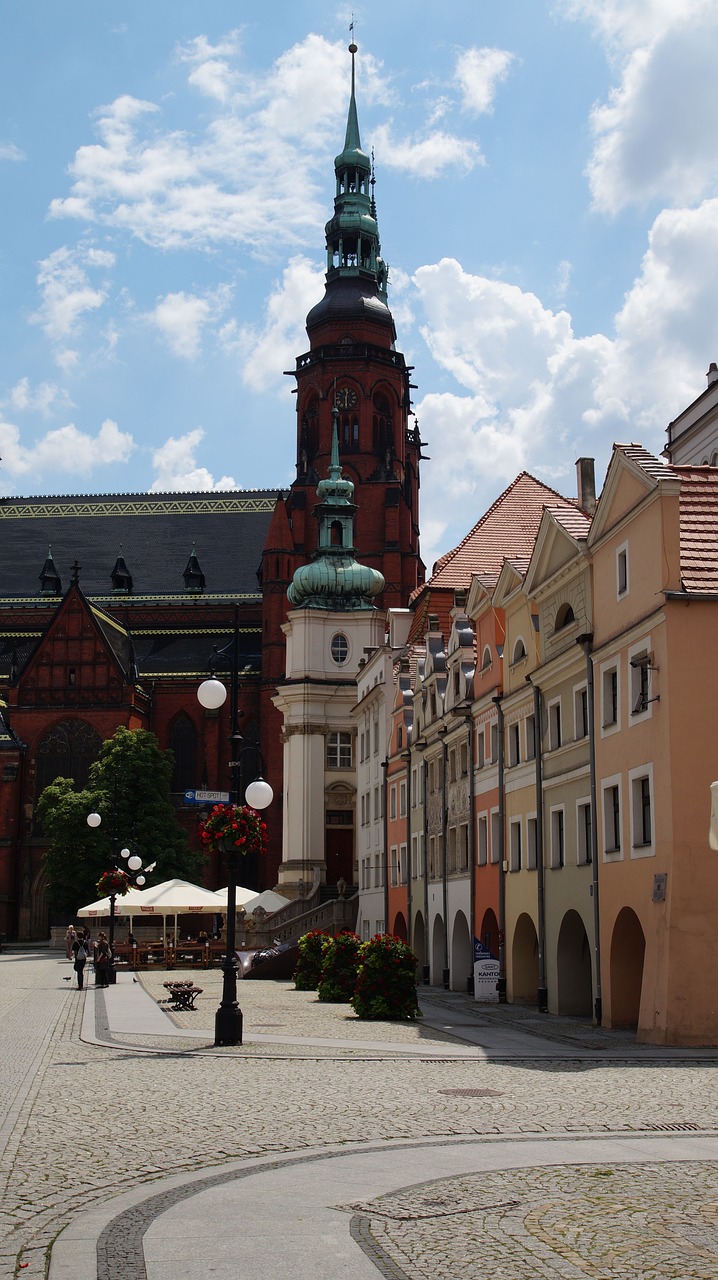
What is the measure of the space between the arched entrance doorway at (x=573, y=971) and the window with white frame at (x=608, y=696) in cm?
470

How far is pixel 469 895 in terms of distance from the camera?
126ft

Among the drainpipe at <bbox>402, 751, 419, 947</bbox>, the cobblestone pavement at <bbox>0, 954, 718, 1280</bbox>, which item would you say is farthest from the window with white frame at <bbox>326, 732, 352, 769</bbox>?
the cobblestone pavement at <bbox>0, 954, 718, 1280</bbox>

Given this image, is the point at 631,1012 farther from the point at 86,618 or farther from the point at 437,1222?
the point at 86,618

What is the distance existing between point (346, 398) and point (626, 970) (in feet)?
215

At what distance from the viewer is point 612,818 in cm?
2720

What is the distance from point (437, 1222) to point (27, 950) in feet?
221

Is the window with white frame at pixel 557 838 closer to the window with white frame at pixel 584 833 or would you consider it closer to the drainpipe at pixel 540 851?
the drainpipe at pixel 540 851

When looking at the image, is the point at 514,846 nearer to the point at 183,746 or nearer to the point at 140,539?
the point at 183,746

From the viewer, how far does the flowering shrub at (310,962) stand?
38.7 meters

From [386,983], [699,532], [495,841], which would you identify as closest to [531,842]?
[495,841]

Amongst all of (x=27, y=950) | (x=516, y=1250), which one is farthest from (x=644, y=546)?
(x=27, y=950)

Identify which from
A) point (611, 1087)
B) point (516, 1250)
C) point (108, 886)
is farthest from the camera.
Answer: point (108, 886)

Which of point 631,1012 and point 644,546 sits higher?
point 644,546

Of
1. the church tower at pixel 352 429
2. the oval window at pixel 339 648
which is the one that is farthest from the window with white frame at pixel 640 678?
the church tower at pixel 352 429
